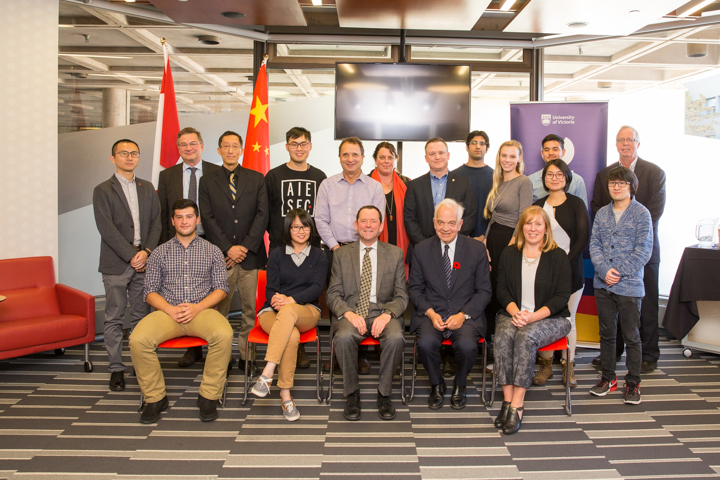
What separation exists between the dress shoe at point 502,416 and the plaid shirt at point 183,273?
187 centimetres

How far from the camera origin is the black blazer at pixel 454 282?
10.6 ft

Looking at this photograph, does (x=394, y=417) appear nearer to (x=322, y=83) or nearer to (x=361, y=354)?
(x=361, y=354)

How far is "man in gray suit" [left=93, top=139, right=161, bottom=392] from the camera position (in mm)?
3449

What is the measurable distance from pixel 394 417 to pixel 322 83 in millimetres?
3990

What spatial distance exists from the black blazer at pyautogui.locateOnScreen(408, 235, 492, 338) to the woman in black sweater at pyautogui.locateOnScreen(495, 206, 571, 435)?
12cm

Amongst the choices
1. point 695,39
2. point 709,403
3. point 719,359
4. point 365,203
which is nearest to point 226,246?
point 365,203

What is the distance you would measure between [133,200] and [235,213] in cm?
73

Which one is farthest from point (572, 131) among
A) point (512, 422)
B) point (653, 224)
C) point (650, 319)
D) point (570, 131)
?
point (512, 422)

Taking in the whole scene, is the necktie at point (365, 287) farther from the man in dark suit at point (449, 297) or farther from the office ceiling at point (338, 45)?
the office ceiling at point (338, 45)

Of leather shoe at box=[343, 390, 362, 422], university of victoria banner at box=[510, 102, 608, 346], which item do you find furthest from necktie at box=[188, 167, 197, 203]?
university of victoria banner at box=[510, 102, 608, 346]

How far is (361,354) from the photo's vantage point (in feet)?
13.0

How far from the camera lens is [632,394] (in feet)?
10.6

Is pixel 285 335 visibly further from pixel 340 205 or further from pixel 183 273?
pixel 340 205

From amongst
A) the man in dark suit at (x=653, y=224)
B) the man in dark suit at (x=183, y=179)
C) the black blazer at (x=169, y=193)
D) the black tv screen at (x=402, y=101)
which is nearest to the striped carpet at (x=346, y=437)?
the man in dark suit at (x=653, y=224)
